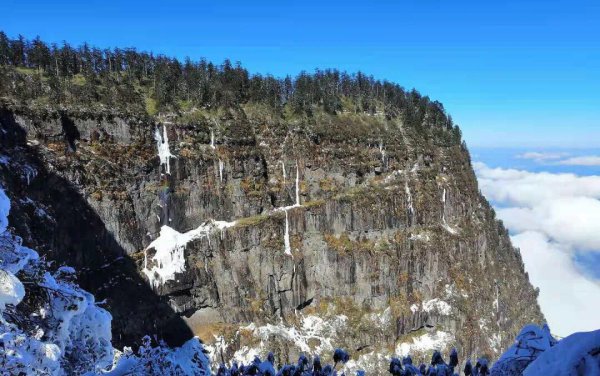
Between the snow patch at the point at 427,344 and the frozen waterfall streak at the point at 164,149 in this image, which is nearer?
the frozen waterfall streak at the point at 164,149

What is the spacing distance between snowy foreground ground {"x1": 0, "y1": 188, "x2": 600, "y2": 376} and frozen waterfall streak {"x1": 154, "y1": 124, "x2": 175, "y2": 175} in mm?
60435

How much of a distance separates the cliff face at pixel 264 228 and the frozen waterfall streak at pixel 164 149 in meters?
0.18

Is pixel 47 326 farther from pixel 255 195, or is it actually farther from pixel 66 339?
pixel 255 195

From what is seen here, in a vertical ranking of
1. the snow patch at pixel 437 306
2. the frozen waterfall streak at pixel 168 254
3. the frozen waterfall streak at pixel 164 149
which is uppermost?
the frozen waterfall streak at pixel 164 149

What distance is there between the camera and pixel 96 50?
90875 mm

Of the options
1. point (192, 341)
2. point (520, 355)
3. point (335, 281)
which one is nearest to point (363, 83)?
point (335, 281)

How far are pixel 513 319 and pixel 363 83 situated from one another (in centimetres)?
6924

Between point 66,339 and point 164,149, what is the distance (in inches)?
2540

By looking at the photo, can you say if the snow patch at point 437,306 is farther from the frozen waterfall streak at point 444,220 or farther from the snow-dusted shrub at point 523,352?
the snow-dusted shrub at point 523,352

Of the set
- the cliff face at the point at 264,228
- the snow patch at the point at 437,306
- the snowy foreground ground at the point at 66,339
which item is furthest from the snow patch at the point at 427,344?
the snowy foreground ground at the point at 66,339

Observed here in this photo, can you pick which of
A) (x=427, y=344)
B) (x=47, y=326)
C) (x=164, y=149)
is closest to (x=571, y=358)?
(x=47, y=326)

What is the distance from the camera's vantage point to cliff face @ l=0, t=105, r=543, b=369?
63.9m

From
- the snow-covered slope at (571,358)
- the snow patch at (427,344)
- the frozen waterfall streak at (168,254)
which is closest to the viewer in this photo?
the snow-covered slope at (571,358)

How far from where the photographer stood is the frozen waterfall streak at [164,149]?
73.5 meters
